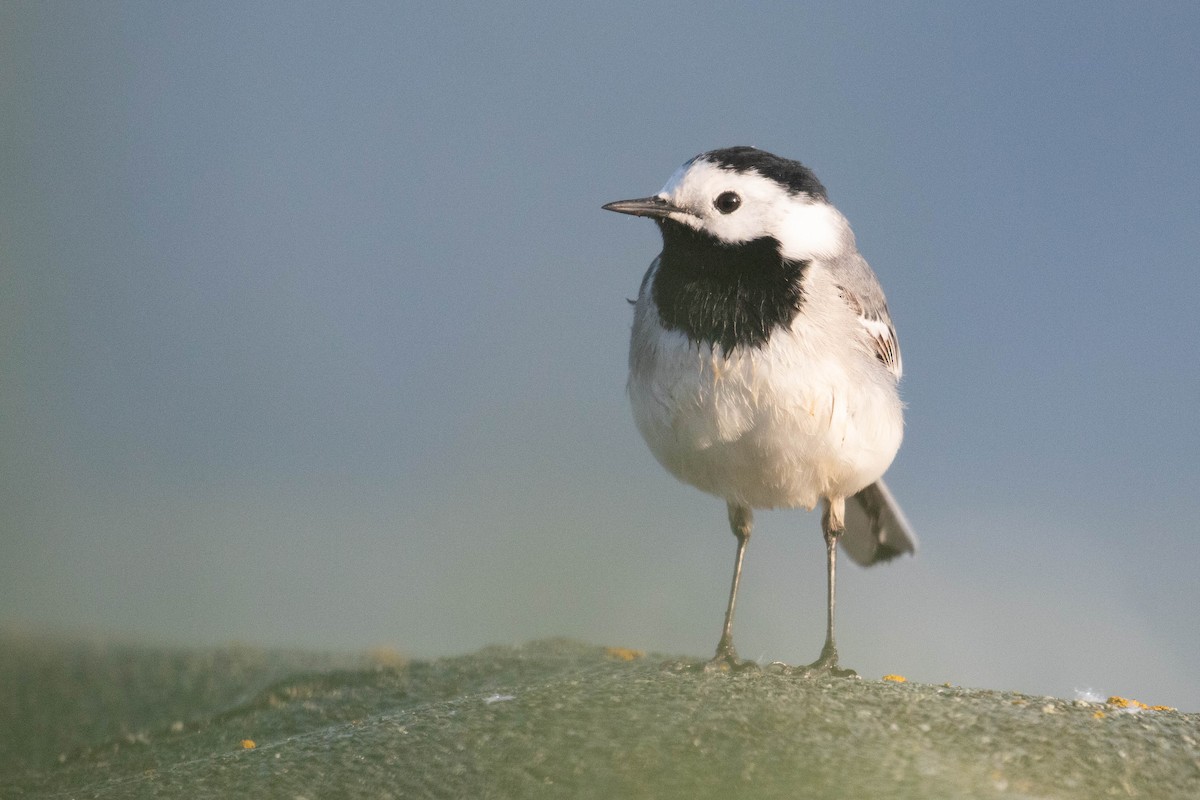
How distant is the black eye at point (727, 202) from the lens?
3.25 meters

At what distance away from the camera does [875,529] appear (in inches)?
164

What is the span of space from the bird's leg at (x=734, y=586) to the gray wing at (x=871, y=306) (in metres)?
0.68

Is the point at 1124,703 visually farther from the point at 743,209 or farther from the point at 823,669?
the point at 743,209

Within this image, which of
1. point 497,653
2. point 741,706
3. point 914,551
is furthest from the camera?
point 497,653

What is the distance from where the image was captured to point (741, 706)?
2873 millimetres

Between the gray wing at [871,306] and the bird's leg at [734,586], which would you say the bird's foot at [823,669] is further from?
the gray wing at [871,306]

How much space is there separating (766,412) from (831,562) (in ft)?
2.75

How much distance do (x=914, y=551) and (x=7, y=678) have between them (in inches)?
155

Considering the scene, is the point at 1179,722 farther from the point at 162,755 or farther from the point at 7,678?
the point at 7,678

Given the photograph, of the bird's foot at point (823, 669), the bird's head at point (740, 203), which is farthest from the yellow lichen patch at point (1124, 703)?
the bird's head at point (740, 203)

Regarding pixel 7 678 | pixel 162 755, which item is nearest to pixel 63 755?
pixel 162 755

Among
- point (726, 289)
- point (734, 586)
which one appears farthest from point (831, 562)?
point (726, 289)

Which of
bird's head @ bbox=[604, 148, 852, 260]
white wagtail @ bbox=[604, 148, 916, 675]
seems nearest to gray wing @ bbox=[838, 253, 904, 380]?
white wagtail @ bbox=[604, 148, 916, 675]

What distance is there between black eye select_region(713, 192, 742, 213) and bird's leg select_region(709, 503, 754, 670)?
103 cm
